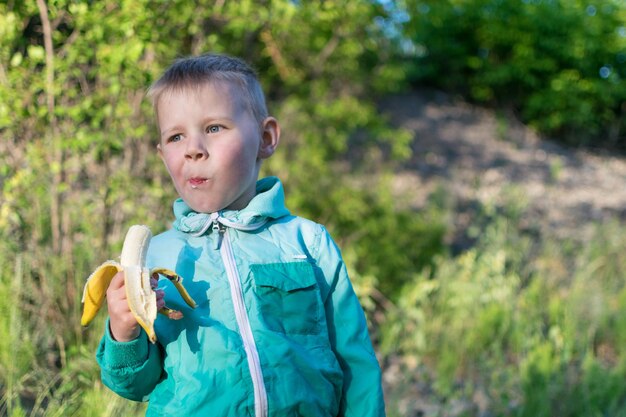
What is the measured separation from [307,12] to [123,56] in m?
1.74

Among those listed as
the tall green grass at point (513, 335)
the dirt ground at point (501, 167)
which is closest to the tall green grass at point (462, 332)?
the tall green grass at point (513, 335)

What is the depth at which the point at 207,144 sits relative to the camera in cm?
181

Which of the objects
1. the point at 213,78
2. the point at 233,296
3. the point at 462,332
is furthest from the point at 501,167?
the point at 233,296

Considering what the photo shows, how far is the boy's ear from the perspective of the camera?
1.99 m

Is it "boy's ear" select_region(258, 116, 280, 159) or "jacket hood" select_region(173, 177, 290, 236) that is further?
"boy's ear" select_region(258, 116, 280, 159)

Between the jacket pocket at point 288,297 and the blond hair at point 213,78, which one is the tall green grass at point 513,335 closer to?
the jacket pocket at point 288,297

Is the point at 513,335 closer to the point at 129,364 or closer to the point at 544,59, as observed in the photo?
the point at 129,364

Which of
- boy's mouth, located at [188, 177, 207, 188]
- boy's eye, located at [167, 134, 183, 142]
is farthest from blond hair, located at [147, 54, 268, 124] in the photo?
boy's mouth, located at [188, 177, 207, 188]

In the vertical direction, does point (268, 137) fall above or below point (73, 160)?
above

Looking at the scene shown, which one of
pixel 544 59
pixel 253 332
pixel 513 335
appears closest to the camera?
pixel 253 332

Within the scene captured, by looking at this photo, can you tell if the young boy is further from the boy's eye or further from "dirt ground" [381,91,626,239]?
"dirt ground" [381,91,626,239]

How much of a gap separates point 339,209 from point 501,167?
4.05 m

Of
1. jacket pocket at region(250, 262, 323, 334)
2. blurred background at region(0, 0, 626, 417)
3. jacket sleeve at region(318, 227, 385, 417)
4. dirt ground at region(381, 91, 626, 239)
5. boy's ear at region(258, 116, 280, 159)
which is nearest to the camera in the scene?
jacket pocket at region(250, 262, 323, 334)

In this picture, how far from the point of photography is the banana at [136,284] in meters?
1.56
